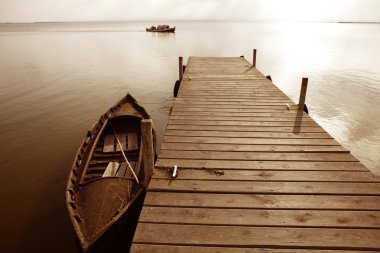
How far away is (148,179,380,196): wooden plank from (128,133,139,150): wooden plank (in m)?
3.60

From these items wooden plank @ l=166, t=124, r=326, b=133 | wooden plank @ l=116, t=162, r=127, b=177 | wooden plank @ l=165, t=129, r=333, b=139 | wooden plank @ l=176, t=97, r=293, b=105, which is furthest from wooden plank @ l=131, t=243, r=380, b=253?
wooden plank @ l=176, t=97, r=293, b=105

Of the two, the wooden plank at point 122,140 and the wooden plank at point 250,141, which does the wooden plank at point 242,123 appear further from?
the wooden plank at point 122,140

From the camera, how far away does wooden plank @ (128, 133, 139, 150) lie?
7.94m

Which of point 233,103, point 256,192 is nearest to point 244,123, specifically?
point 233,103

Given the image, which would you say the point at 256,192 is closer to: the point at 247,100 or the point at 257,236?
the point at 257,236

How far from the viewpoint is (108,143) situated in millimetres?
8188

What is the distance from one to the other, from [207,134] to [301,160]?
2.22 m

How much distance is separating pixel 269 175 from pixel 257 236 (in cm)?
151

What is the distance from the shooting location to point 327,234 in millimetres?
3422

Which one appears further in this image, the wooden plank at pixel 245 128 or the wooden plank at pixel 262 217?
the wooden plank at pixel 245 128

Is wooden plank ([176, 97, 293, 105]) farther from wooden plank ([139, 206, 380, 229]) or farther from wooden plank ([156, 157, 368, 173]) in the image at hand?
wooden plank ([139, 206, 380, 229])

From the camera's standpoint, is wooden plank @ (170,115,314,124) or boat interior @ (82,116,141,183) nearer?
boat interior @ (82,116,141,183)

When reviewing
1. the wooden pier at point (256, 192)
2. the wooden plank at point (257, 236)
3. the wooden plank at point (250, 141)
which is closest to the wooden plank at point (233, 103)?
the wooden pier at point (256, 192)

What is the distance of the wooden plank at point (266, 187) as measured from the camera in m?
4.23
